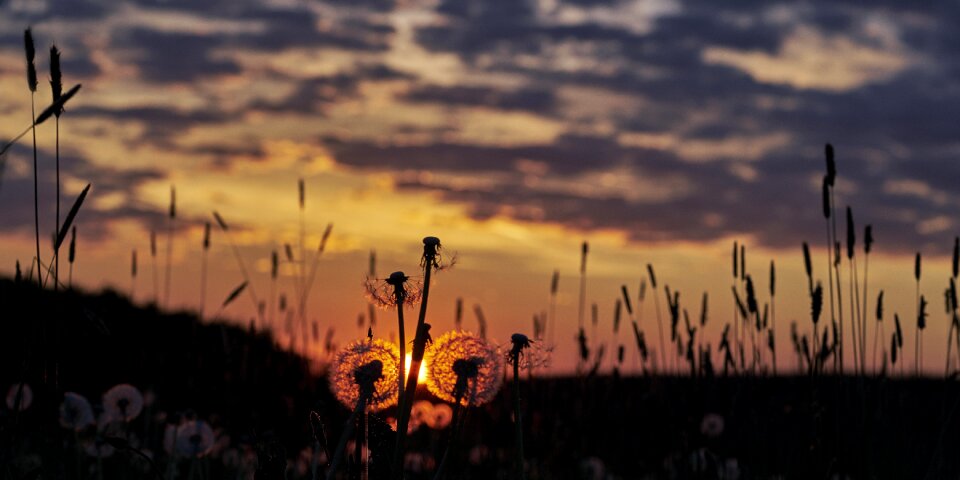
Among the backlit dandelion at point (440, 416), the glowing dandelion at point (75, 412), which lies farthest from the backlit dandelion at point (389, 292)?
the backlit dandelion at point (440, 416)

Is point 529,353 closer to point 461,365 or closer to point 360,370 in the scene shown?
point 461,365

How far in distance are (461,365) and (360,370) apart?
18 cm

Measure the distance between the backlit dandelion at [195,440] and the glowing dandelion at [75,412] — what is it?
1.14ft

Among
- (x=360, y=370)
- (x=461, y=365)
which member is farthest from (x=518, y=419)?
(x=360, y=370)

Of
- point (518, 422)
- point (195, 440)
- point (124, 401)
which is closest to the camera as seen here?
point (518, 422)

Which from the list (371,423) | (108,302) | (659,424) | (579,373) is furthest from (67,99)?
(108,302)

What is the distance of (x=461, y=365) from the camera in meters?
1.62

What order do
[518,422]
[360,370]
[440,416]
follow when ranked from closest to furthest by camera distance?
[518,422] → [360,370] → [440,416]

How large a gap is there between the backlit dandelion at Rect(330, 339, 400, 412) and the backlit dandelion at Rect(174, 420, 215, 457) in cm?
167

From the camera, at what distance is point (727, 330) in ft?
13.7

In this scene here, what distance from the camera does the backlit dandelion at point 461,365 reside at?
1.62m

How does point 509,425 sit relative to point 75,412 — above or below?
below

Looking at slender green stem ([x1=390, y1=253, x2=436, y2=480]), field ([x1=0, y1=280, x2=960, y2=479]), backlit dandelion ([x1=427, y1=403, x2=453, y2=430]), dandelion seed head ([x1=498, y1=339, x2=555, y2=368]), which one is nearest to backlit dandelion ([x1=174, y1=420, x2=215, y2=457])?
field ([x1=0, y1=280, x2=960, y2=479])

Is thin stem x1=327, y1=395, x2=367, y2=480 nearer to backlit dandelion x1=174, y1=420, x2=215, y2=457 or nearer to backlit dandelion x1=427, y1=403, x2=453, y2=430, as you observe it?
backlit dandelion x1=174, y1=420, x2=215, y2=457
